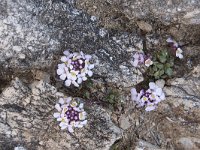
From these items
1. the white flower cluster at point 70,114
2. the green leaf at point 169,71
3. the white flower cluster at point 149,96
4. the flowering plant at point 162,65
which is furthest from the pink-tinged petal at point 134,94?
the white flower cluster at point 70,114

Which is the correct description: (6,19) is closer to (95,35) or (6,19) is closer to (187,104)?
(95,35)

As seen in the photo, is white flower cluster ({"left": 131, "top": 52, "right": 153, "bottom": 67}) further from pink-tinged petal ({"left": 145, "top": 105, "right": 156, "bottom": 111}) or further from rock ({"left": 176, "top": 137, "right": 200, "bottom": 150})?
rock ({"left": 176, "top": 137, "right": 200, "bottom": 150})

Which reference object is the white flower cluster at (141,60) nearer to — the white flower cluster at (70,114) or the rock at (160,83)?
the rock at (160,83)

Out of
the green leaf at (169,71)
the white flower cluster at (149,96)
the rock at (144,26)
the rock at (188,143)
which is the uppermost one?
the rock at (144,26)

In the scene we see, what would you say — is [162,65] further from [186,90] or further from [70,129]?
[70,129]

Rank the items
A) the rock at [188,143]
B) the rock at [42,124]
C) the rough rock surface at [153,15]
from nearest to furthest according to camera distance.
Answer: the rough rock surface at [153,15] < the rock at [42,124] < the rock at [188,143]

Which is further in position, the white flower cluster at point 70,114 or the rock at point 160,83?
the rock at point 160,83

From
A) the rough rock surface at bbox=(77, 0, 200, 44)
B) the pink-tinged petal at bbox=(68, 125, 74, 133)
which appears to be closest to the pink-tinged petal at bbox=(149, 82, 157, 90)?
the rough rock surface at bbox=(77, 0, 200, 44)
